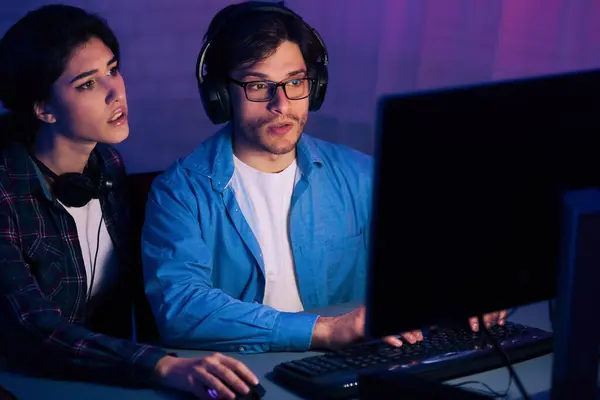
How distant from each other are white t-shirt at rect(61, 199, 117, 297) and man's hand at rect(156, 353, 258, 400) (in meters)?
0.58

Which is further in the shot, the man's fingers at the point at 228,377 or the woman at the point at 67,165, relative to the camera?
the woman at the point at 67,165

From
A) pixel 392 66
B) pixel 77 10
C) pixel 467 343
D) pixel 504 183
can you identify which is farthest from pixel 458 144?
pixel 392 66

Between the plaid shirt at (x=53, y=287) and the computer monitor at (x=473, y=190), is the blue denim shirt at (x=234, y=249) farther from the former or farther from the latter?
the computer monitor at (x=473, y=190)

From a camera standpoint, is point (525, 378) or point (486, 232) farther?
point (525, 378)

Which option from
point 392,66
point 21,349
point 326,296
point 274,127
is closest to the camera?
point 21,349

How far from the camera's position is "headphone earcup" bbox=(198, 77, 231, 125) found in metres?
1.75

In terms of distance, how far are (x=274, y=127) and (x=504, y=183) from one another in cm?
80

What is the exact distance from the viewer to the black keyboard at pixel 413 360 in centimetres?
123

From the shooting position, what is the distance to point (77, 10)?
1.82 m

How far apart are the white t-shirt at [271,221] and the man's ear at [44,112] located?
40cm

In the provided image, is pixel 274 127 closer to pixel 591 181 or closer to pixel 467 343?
pixel 467 343

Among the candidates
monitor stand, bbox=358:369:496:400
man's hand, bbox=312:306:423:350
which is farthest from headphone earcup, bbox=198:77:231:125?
monitor stand, bbox=358:369:496:400

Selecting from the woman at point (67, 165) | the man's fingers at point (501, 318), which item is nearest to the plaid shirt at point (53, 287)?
the woman at point (67, 165)

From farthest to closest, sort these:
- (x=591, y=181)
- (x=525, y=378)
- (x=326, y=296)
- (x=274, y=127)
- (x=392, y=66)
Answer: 1. (x=392, y=66)
2. (x=326, y=296)
3. (x=274, y=127)
4. (x=525, y=378)
5. (x=591, y=181)
